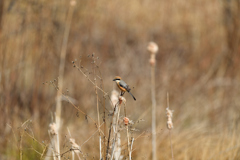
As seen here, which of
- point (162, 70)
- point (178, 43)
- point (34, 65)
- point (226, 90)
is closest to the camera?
point (34, 65)

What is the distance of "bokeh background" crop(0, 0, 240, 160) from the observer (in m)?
2.54

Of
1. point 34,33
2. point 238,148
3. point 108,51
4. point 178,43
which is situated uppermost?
point 178,43

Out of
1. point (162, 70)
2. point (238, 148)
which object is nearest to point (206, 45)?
point (162, 70)

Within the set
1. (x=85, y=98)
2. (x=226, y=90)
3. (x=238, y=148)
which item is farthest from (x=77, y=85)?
(x=238, y=148)

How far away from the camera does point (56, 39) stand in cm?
347

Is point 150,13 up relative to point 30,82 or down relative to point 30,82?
up

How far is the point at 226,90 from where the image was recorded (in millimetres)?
3809

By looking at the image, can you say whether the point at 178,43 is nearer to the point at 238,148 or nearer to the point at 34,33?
the point at 34,33

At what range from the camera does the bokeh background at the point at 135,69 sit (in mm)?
2545

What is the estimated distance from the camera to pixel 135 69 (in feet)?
14.3

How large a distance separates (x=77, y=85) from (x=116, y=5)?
1.75 m

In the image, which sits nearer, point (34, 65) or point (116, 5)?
point (34, 65)

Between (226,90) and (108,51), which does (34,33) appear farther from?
(226,90)

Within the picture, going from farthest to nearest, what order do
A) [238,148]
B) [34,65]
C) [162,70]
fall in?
[162,70] → [34,65] → [238,148]
